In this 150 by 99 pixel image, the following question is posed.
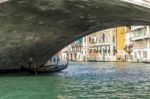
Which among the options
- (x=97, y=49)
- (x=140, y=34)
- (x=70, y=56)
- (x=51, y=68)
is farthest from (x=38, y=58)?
(x=70, y=56)

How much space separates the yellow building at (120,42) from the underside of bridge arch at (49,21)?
3316 centimetres

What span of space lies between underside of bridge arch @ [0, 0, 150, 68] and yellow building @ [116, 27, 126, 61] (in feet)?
109

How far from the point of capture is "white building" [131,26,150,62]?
45.7 meters

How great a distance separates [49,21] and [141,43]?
3269 cm

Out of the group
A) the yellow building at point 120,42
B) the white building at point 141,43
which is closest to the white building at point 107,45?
the yellow building at point 120,42

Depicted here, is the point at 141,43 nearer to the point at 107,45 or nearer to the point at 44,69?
the point at 107,45

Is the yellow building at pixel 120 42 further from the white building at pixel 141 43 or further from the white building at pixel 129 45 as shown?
the white building at pixel 141 43

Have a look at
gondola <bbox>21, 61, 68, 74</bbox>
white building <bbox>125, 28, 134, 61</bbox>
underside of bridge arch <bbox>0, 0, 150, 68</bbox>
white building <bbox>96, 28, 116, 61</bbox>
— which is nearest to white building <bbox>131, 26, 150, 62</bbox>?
white building <bbox>125, 28, 134, 61</bbox>

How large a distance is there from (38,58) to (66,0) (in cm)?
1135

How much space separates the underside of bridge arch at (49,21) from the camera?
13133 mm

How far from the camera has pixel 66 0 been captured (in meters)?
12.6

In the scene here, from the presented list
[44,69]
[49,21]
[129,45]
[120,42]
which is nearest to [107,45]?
[120,42]

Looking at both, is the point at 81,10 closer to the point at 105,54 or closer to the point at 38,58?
the point at 38,58

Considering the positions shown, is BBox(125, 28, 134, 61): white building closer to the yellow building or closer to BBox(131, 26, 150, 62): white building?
BBox(131, 26, 150, 62): white building
